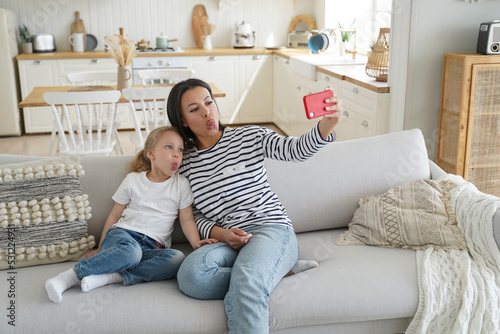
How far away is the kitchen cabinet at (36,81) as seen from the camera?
532 cm

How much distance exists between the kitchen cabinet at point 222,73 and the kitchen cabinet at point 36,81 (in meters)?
1.33

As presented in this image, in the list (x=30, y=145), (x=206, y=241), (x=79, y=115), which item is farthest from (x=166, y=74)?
(x=206, y=241)

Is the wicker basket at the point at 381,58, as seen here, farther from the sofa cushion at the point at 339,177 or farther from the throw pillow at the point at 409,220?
the throw pillow at the point at 409,220

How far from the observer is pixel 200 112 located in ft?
6.41

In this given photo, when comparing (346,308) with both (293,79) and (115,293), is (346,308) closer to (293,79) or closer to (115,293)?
(115,293)

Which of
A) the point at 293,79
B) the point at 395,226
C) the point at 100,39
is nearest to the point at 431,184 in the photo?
the point at 395,226

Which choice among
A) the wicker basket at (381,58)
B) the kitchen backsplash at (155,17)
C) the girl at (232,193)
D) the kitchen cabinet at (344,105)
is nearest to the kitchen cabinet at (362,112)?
the kitchen cabinet at (344,105)

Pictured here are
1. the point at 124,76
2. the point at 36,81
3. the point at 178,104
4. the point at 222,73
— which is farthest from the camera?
the point at 222,73

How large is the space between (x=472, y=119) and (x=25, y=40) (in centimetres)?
424

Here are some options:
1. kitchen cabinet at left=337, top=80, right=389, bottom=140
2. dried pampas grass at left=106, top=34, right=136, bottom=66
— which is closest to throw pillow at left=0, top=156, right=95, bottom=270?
dried pampas grass at left=106, top=34, right=136, bottom=66

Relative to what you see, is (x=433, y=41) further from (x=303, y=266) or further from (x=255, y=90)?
(x=255, y=90)

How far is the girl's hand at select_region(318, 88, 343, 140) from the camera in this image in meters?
1.71

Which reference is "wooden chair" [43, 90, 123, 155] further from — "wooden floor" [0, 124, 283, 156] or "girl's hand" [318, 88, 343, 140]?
"girl's hand" [318, 88, 343, 140]

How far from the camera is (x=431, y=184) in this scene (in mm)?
2133
